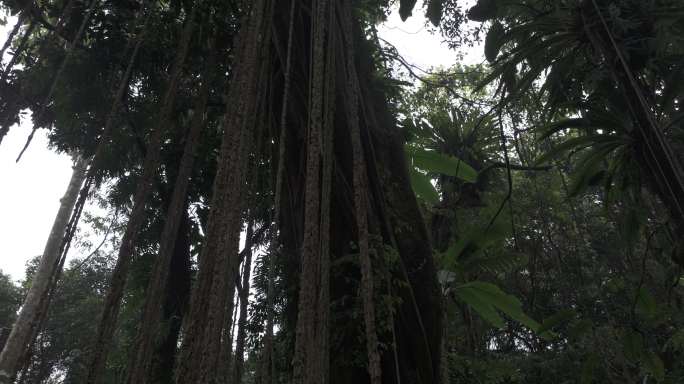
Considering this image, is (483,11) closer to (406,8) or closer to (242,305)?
(406,8)

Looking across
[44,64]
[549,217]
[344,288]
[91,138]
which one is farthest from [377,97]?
[549,217]

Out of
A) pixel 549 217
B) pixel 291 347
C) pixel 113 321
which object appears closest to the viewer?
pixel 113 321

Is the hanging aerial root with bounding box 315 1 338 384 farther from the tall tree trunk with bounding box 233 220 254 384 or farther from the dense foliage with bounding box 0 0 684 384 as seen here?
the tall tree trunk with bounding box 233 220 254 384

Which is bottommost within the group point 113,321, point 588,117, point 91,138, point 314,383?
point 314,383

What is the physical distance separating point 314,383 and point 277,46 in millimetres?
1469

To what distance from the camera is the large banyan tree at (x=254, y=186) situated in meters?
1.04

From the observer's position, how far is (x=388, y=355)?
1.83m

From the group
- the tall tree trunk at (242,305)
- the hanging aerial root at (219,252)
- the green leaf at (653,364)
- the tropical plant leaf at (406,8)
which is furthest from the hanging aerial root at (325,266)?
the green leaf at (653,364)

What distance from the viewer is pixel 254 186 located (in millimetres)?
1421

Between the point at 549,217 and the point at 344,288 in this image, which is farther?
the point at 549,217

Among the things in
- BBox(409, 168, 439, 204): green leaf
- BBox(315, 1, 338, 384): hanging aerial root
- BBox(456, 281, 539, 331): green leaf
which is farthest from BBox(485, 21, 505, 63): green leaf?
BBox(315, 1, 338, 384): hanging aerial root

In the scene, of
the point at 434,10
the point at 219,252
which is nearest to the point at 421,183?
the point at 434,10

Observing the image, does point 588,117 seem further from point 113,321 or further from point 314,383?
point 113,321

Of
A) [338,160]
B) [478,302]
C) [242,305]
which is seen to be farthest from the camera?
[478,302]
